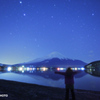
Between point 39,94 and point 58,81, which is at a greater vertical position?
point 39,94

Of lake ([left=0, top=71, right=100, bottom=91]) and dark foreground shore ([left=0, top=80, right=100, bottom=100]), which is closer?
dark foreground shore ([left=0, top=80, right=100, bottom=100])

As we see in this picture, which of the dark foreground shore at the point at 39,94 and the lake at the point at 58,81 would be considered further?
the lake at the point at 58,81

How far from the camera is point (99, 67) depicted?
3912 inches

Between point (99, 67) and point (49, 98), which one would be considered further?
point (99, 67)

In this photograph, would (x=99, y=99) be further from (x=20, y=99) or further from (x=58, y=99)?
(x=20, y=99)

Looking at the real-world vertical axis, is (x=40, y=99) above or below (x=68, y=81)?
below

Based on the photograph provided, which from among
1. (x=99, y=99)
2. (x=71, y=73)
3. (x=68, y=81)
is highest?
(x=71, y=73)

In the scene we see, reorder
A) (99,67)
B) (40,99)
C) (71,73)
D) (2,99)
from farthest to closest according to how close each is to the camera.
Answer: (99,67) → (40,99) → (2,99) → (71,73)

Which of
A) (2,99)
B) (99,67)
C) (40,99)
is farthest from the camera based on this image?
(99,67)

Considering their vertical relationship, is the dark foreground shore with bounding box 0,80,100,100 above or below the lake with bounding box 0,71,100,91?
above

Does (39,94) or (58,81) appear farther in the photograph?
(58,81)

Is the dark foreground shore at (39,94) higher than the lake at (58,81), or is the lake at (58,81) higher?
the dark foreground shore at (39,94)

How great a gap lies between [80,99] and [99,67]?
323ft

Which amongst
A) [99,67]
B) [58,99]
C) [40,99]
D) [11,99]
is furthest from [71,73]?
[99,67]
